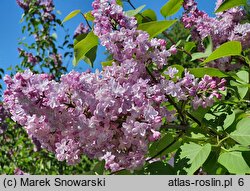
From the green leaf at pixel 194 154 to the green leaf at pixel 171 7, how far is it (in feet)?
2.18

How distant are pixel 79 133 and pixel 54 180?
0.20 meters

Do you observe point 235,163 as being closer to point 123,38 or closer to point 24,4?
point 123,38

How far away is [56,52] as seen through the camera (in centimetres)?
604

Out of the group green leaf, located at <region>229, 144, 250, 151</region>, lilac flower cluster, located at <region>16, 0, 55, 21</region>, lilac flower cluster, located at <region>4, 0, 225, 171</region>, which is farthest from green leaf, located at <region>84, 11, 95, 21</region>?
lilac flower cluster, located at <region>16, 0, 55, 21</region>

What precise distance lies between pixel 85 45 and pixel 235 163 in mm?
638

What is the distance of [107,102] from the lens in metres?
Answer: 1.25

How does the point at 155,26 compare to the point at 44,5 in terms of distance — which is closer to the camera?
the point at 155,26

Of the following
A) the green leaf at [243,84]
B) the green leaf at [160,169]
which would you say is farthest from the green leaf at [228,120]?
the green leaf at [160,169]

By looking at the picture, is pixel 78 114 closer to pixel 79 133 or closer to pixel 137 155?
pixel 79 133

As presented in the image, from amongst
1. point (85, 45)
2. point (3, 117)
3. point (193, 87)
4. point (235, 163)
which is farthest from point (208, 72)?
point (3, 117)

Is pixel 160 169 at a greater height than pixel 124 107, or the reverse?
pixel 124 107

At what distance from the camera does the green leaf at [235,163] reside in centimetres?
131

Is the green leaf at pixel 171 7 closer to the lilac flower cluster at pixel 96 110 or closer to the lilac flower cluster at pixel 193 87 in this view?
the lilac flower cluster at pixel 193 87

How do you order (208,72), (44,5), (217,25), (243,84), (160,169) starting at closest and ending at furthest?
(160,169)
(208,72)
(243,84)
(217,25)
(44,5)
